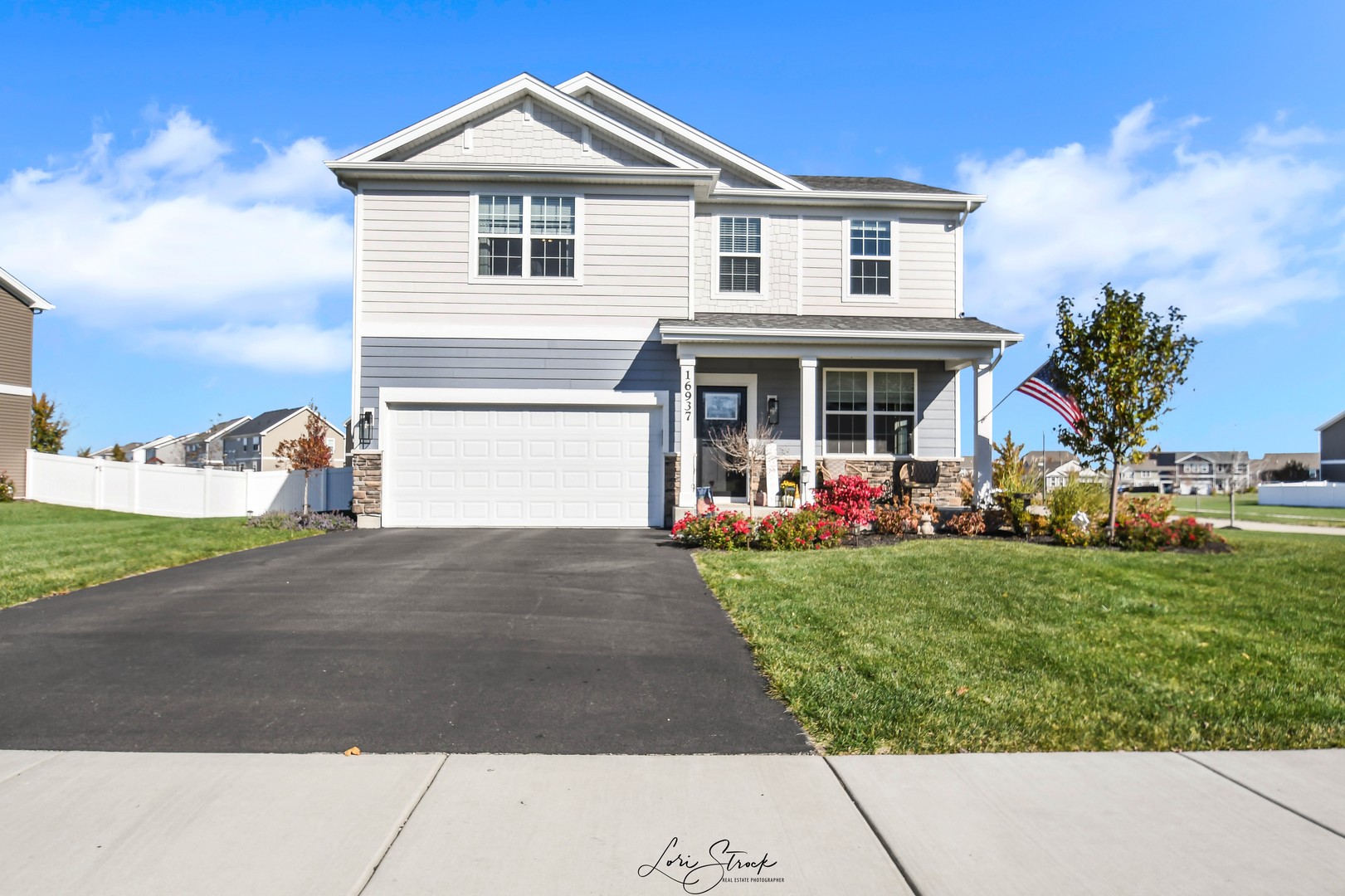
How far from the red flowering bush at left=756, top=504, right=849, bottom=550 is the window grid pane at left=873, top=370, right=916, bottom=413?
5411mm

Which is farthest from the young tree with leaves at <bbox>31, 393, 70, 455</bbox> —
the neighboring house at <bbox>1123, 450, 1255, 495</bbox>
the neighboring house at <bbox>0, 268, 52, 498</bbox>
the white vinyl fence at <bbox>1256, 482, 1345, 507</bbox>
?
the neighboring house at <bbox>1123, 450, 1255, 495</bbox>

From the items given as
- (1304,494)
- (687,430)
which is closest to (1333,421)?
(1304,494)

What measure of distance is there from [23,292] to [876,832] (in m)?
30.2

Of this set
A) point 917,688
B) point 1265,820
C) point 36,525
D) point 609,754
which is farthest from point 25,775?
point 36,525

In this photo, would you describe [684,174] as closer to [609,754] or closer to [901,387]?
[901,387]

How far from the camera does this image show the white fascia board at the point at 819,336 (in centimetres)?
1496

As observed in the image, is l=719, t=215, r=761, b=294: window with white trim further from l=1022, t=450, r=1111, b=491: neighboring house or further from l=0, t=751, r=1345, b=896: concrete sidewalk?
l=0, t=751, r=1345, b=896: concrete sidewalk

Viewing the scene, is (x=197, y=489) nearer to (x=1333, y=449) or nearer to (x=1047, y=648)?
(x=1047, y=648)

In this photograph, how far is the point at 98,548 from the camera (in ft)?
39.1

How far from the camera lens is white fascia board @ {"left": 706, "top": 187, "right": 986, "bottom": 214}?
16547 mm

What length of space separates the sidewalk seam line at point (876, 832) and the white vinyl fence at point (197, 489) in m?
17.7

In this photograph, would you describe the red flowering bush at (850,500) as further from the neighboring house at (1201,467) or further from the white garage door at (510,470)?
the neighboring house at (1201,467)

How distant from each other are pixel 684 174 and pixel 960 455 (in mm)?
7727

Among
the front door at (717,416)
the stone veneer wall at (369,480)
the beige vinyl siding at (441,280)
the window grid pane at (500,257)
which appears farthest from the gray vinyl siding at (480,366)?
the front door at (717,416)
